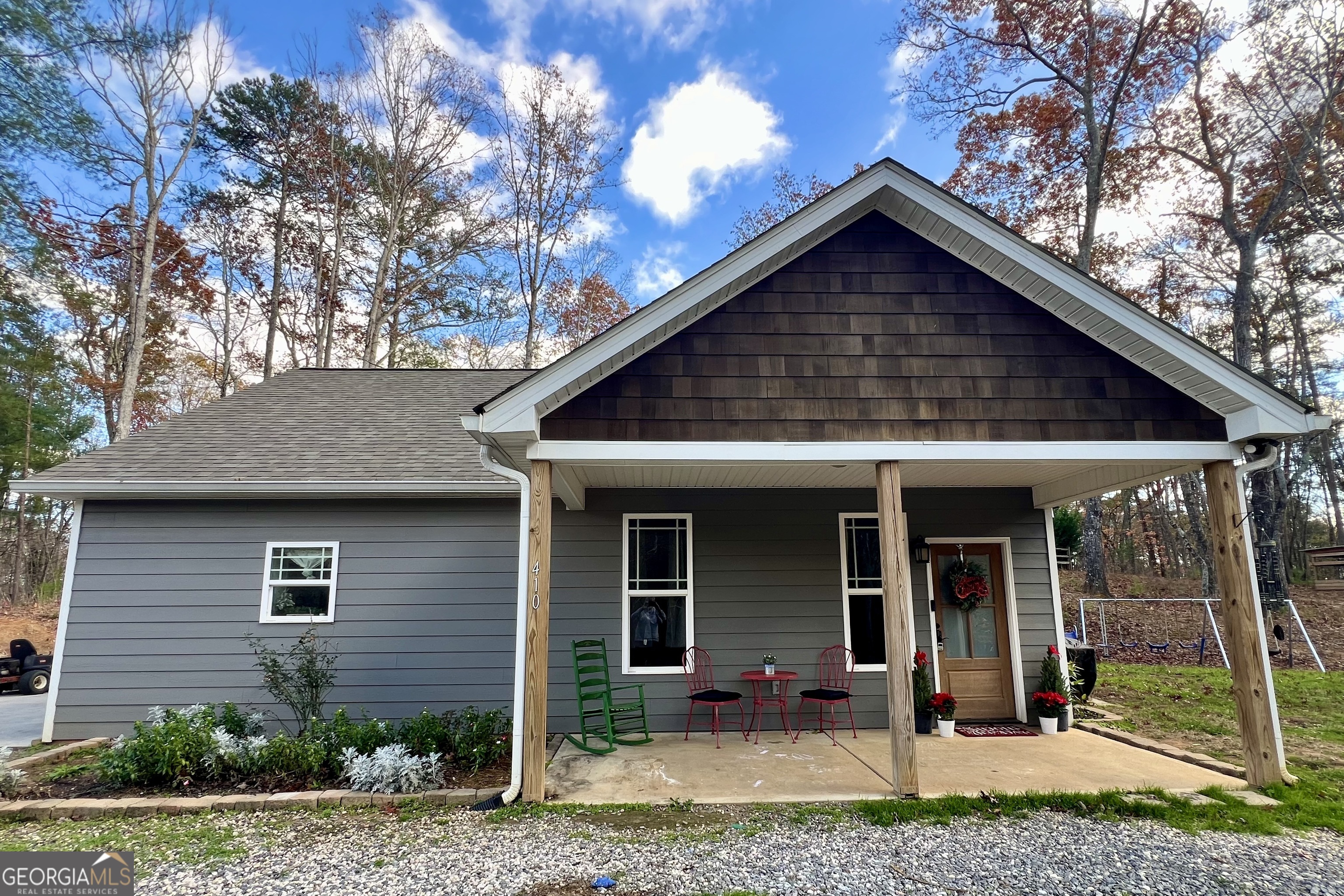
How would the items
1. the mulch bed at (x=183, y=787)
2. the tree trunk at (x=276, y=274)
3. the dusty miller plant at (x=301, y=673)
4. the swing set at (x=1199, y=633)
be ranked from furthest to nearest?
1. the tree trunk at (x=276, y=274)
2. the swing set at (x=1199, y=633)
3. the dusty miller plant at (x=301, y=673)
4. the mulch bed at (x=183, y=787)

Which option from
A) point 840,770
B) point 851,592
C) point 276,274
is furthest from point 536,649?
point 276,274

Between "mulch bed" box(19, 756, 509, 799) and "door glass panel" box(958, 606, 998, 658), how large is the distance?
4923mm

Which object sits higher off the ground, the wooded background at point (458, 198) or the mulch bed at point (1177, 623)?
the wooded background at point (458, 198)

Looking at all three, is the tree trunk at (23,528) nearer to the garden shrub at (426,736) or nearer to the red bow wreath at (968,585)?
the garden shrub at (426,736)

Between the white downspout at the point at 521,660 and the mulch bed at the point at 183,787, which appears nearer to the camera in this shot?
the white downspout at the point at 521,660

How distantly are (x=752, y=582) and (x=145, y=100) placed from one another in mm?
15207

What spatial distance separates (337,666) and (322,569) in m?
0.97

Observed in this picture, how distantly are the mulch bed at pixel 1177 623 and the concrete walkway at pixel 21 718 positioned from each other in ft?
41.5

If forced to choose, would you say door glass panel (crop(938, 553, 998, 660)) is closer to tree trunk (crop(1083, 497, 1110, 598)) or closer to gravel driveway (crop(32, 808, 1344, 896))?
gravel driveway (crop(32, 808, 1344, 896))

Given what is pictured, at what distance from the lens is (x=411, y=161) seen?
16406mm

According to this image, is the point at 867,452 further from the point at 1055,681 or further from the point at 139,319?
the point at 139,319

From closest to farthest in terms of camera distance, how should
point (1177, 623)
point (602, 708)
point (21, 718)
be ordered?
point (602, 708), point (21, 718), point (1177, 623)

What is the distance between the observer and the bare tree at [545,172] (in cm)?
1709

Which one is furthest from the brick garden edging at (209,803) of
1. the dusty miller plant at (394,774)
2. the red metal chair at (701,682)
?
the red metal chair at (701,682)
